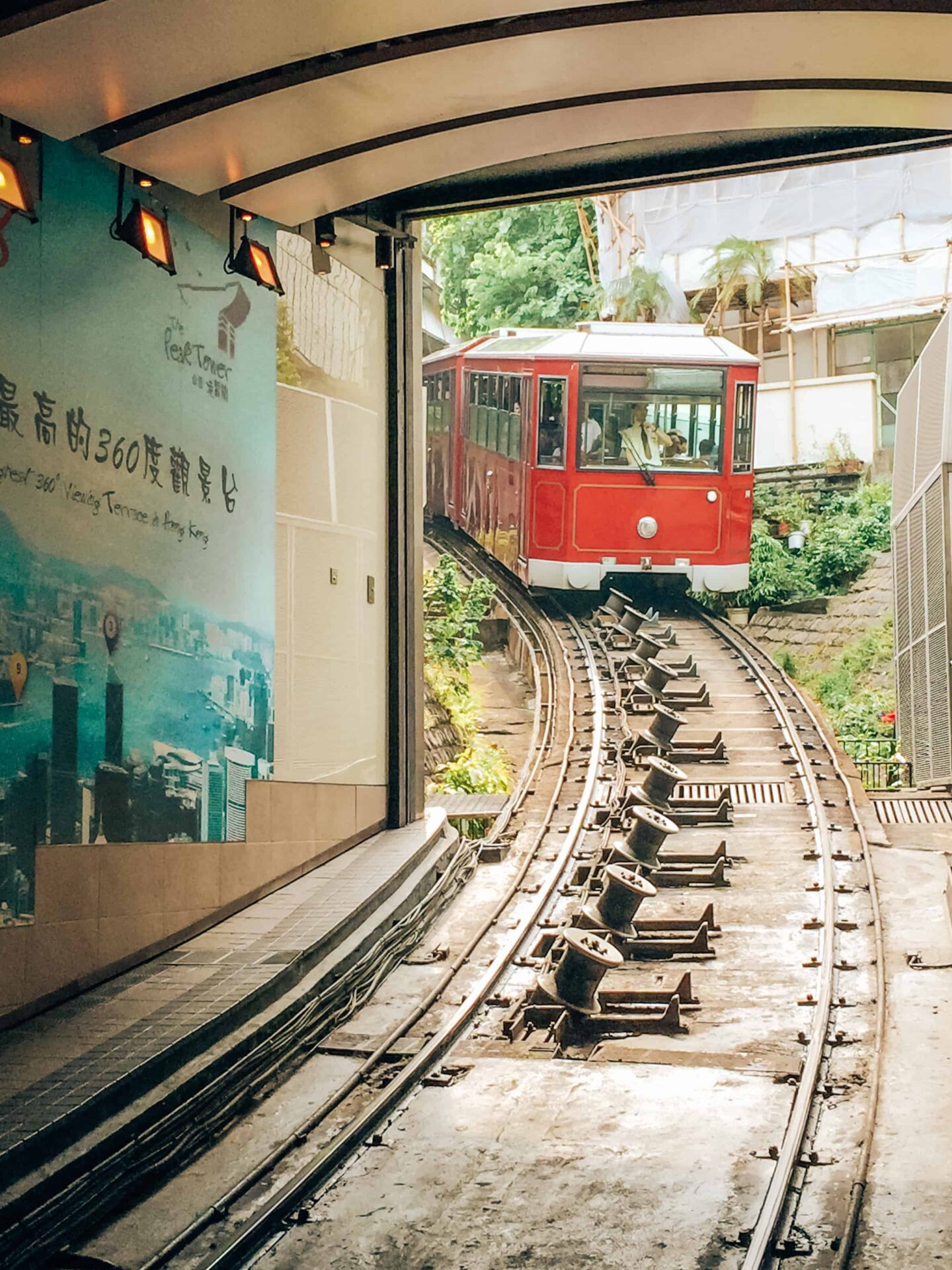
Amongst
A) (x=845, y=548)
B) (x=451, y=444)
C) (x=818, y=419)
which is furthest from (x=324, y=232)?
(x=818, y=419)

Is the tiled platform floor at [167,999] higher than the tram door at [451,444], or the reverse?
the tram door at [451,444]

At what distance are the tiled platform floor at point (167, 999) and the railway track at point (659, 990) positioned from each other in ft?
2.13

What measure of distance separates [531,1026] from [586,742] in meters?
6.47

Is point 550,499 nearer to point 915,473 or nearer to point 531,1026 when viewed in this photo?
point 915,473

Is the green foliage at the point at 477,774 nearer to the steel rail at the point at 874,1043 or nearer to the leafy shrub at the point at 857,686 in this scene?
the steel rail at the point at 874,1043

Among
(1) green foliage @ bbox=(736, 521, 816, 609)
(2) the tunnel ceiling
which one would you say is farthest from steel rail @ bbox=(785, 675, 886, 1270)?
(1) green foliage @ bbox=(736, 521, 816, 609)

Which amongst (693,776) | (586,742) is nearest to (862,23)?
(693,776)

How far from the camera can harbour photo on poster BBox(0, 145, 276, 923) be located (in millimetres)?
6844

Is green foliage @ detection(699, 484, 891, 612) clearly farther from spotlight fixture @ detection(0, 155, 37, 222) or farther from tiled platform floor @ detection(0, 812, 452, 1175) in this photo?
spotlight fixture @ detection(0, 155, 37, 222)

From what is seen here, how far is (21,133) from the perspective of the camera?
6.54 metres

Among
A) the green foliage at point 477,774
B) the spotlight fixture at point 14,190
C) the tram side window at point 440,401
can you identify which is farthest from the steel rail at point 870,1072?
the tram side window at point 440,401

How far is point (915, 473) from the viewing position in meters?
18.1

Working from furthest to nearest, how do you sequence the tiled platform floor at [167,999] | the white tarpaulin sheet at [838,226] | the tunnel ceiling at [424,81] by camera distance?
the white tarpaulin sheet at [838,226] < the tunnel ceiling at [424,81] < the tiled platform floor at [167,999]

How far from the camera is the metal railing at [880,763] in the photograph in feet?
59.1
